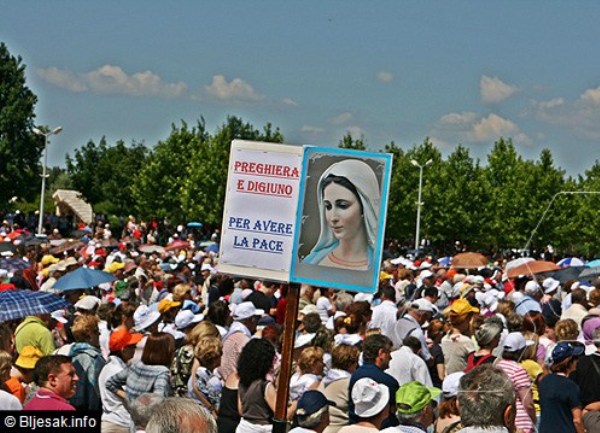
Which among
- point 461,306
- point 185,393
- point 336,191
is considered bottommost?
point 185,393

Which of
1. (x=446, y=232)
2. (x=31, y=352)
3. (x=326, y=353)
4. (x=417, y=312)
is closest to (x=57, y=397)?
(x=31, y=352)

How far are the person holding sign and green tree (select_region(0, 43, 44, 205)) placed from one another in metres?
79.1

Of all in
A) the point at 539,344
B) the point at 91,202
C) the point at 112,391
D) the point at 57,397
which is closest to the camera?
the point at 57,397

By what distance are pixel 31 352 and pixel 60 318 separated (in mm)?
3269

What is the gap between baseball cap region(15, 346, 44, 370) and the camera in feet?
27.8

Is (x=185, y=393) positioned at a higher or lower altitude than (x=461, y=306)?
lower

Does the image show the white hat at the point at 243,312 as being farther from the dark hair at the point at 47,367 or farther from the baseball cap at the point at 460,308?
the dark hair at the point at 47,367

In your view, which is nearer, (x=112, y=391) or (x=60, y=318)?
(x=112, y=391)

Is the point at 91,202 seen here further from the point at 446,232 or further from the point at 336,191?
the point at 336,191

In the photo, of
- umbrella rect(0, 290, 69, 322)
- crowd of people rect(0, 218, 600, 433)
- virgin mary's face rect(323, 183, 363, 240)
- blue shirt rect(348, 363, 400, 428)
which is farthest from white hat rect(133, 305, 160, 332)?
virgin mary's face rect(323, 183, 363, 240)

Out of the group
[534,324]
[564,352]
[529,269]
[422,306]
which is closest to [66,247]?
[529,269]

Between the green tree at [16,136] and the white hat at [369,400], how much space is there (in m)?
79.0

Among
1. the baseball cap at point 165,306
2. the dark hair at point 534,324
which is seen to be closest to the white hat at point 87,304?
the baseball cap at point 165,306

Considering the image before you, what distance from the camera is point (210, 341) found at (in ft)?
30.0
